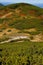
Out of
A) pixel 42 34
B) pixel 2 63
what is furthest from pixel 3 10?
pixel 2 63

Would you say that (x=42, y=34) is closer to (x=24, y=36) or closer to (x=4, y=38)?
(x=24, y=36)

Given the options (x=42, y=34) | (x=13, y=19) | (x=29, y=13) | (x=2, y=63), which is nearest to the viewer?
(x=2, y=63)

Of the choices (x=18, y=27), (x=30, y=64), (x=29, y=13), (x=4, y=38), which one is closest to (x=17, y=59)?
(x=30, y=64)

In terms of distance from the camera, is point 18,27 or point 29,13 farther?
point 29,13

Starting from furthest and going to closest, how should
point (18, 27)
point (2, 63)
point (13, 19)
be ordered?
point (13, 19), point (18, 27), point (2, 63)

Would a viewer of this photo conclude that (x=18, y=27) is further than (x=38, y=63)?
Yes

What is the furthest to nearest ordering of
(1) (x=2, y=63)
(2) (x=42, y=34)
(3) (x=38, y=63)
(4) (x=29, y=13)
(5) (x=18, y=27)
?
1. (4) (x=29, y=13)
2. (5) (x=18, y=27)
3. (2) (x=42, y=34)
4. (1) (x=2, y=63)
5. (3) (x=38, y=63)

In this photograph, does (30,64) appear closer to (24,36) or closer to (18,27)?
(24,36)

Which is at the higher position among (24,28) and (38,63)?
(38,63)

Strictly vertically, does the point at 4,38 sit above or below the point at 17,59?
below
